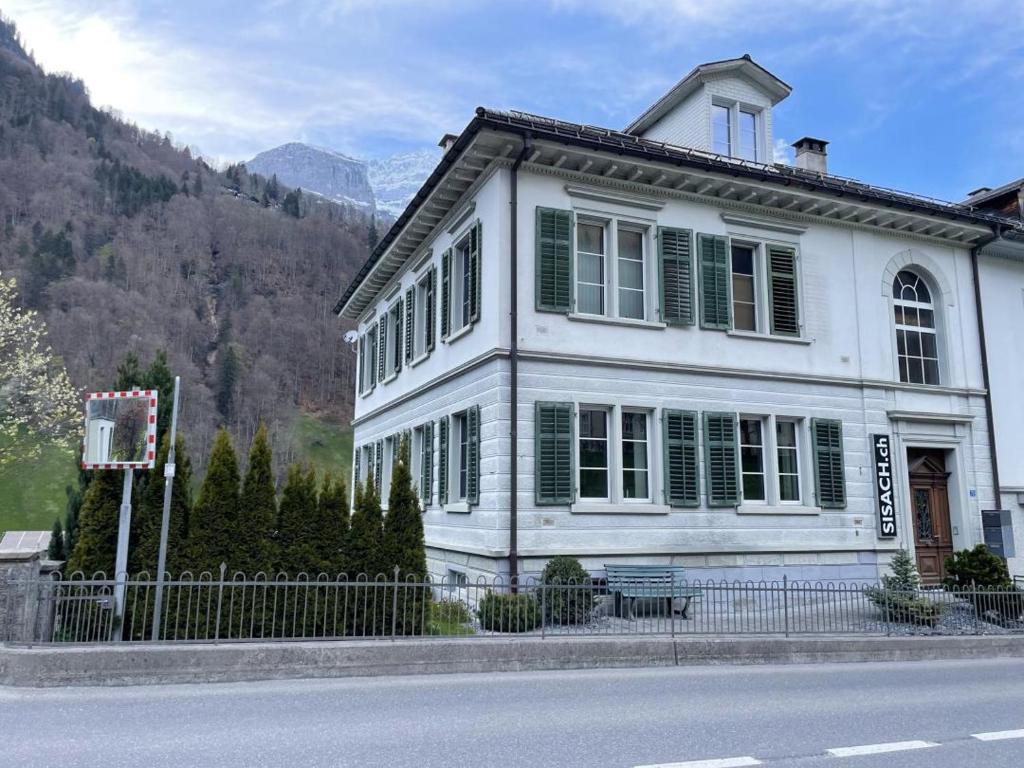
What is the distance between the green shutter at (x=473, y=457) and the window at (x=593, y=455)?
73.6 inches

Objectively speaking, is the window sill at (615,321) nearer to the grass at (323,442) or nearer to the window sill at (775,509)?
the window sill at (775,509)

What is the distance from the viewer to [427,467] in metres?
18.2

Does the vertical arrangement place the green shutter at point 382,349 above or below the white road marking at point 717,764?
above

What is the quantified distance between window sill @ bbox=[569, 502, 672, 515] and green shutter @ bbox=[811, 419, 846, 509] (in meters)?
3.51

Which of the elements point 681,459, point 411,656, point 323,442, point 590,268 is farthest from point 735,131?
point 323,442

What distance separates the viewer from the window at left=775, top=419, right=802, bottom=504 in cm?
1620

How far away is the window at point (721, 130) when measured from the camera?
1847cm

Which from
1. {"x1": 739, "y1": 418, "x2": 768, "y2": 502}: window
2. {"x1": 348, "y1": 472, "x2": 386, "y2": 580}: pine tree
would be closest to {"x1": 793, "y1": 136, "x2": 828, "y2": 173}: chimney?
{"x1": 739, "y1": 418, "x2": 768, "y2": 502}: window

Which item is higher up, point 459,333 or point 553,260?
point 553,260

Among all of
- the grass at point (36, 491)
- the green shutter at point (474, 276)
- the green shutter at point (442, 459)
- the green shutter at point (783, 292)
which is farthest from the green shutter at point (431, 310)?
the grass at point (36, 491)

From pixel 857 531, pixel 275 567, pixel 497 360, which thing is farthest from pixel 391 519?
pixel 857 531

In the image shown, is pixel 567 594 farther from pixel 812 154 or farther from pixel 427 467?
pixel 812 154

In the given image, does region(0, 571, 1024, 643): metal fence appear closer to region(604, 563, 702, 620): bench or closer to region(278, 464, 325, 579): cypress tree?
region(604, 563, 702, 620): bench

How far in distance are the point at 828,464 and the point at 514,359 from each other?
695cm
